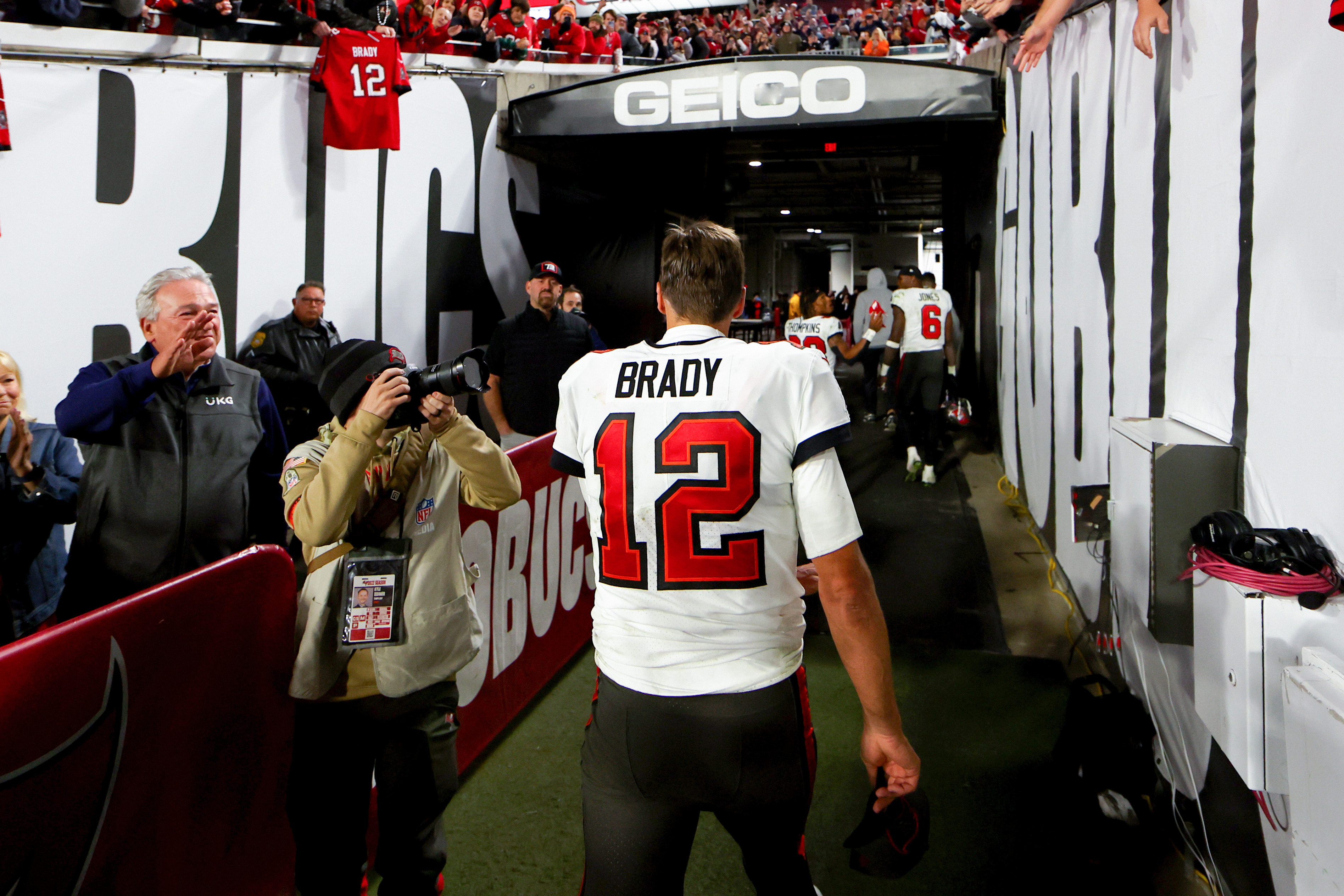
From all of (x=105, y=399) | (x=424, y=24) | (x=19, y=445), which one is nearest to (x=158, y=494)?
(x=105, y=399)

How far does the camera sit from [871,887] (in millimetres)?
2420

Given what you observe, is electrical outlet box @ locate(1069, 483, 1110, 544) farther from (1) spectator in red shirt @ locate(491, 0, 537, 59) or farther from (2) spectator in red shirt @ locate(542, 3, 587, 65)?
(2) spectator in red shirt @ locate(542, 3, 587, 65)

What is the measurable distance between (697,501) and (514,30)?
8174 mm

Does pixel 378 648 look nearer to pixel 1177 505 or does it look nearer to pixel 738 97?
pixel 1177 505

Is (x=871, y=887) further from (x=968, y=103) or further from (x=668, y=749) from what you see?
(x=968, y=103)

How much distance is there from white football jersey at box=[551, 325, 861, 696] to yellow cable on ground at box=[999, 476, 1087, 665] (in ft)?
9.98

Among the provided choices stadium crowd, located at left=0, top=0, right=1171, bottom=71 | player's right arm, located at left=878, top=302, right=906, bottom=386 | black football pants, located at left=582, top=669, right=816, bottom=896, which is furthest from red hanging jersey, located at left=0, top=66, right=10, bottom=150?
player's right arm, located at left=878, top=302, right=906, bottom=386

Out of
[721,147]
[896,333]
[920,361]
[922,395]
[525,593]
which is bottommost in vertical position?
[525,593]

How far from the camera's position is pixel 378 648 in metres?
1.92

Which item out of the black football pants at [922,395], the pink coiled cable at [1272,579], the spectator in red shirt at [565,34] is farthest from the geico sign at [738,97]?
the pink coiled cable at [1272,579]

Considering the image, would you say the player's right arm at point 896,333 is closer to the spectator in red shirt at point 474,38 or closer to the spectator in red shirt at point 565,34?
the spectator in red shirt at point 474,38

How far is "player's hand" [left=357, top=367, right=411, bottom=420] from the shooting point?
1.78 m

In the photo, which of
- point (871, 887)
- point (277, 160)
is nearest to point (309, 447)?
point (871, 887)

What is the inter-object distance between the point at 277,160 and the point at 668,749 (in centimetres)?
565
